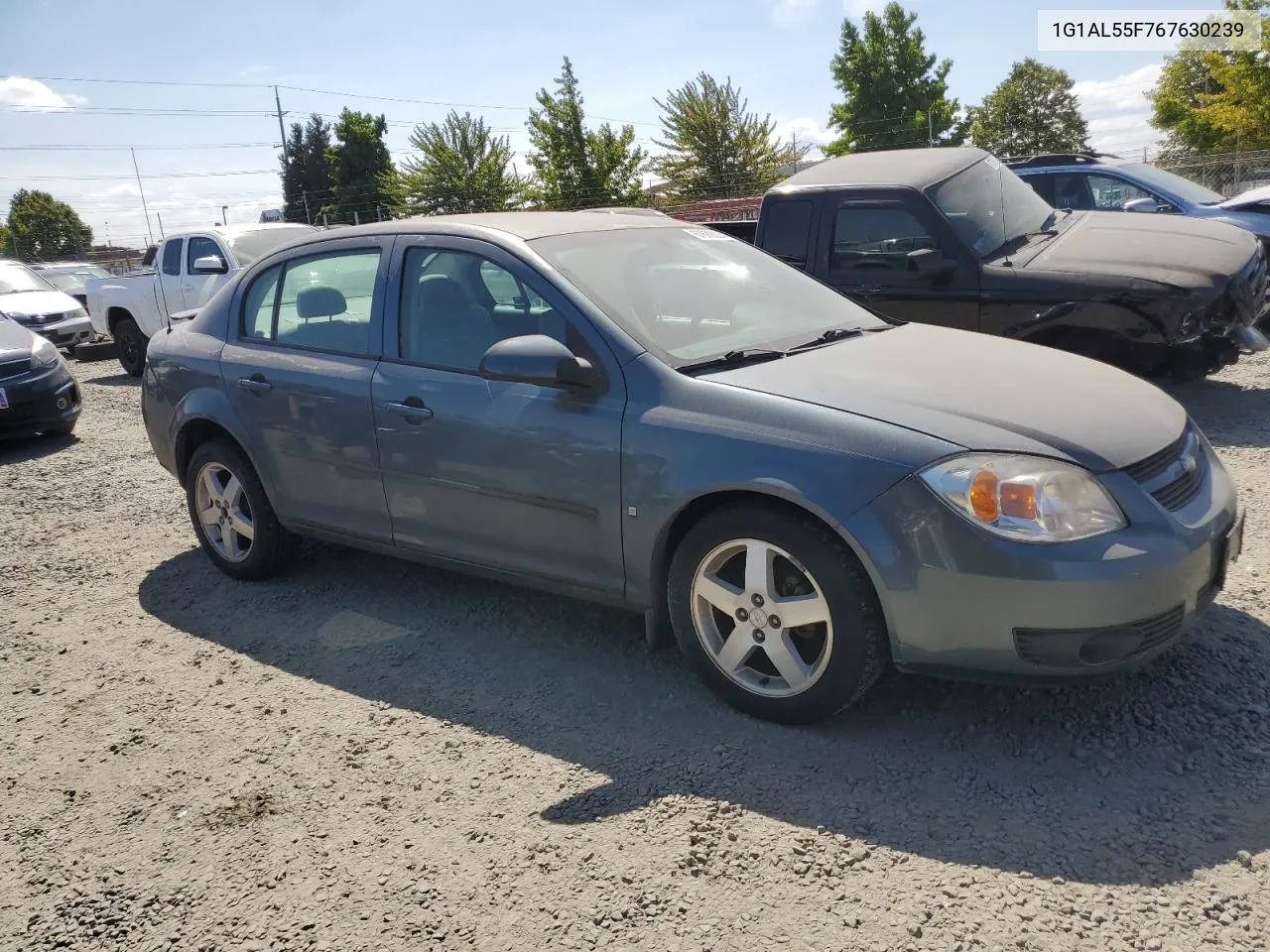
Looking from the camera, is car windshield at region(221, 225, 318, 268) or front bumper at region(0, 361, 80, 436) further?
car windshield at region(221, 225, 318, 268)

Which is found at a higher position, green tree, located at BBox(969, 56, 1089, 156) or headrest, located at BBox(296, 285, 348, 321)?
green tree, located at BBox(969, 56, 1089, 156)

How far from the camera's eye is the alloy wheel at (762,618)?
319cm

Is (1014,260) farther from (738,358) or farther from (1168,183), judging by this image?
(1168,183)

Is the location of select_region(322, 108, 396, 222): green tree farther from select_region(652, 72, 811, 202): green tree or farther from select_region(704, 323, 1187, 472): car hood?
select_region(704, 323, 1187, 472): car hood

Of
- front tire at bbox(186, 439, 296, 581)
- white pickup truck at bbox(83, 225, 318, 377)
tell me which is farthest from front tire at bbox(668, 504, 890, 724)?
white pickup truck at bbox(83, 225, 318, 377)

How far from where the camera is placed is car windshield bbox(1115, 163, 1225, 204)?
9844 millimetres

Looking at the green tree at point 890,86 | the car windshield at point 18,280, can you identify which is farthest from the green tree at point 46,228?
the car windshield at point 18,280

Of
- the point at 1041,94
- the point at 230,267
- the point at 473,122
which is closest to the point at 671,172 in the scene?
the point at 473,122

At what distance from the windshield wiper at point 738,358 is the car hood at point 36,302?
15314 millimetres

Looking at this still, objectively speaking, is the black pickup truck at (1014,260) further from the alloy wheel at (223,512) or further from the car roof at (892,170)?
the alloy wheel at (223,512)

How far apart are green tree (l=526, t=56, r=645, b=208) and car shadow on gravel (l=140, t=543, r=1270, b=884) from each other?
37736mm

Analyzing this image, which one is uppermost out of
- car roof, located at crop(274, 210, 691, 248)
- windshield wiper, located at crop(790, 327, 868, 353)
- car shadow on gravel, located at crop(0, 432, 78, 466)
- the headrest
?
car roof, located at crop(274, 210, 691, 248)

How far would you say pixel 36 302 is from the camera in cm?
1608

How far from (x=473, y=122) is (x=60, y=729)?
1818 inches
